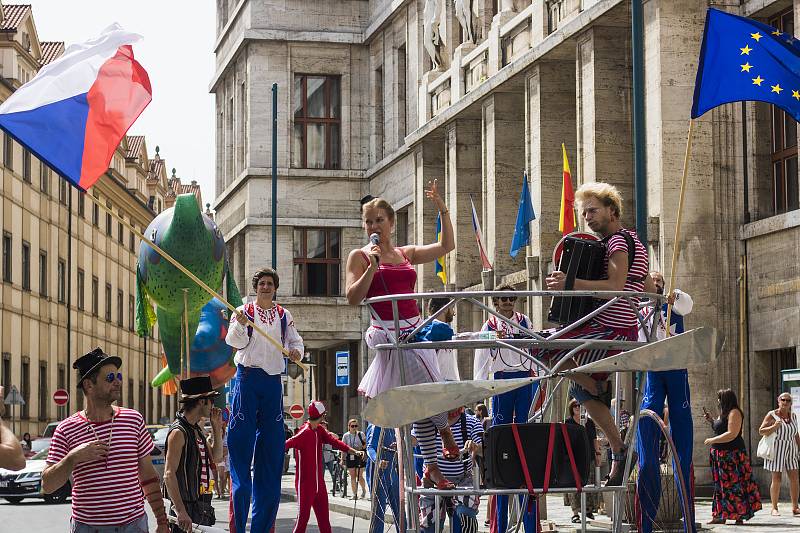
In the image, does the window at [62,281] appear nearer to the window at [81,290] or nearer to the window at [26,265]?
the window at [81,290]

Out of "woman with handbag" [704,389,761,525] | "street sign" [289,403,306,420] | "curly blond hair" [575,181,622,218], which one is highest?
"curly blond hair" [575,181,622,218]

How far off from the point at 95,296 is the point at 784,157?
63.1 meters

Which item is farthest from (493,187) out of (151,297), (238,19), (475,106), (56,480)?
(56,480)

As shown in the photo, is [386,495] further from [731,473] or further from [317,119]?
[317,119]

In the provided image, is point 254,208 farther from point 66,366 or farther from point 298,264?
point 66,366

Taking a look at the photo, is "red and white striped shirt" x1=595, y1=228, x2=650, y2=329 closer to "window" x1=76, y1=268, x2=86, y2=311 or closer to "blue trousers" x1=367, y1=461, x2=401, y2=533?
"blue trousers" x1=367, y1=461, x2=401, y2=533

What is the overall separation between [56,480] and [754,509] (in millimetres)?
11516

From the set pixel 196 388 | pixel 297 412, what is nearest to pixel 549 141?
pixel 297 412

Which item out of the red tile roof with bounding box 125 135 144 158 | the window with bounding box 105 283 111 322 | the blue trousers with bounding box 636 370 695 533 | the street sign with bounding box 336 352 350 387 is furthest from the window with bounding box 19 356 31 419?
the blue trousers with bounding box 636 370 695 533

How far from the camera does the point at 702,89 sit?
1041 centimetres

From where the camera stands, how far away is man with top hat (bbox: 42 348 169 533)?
26.8ft

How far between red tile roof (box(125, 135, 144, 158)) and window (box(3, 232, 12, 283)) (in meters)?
41.4

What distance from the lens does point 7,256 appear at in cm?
6266

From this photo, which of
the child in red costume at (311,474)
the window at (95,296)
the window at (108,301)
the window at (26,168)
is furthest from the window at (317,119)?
the child in red costume at (311,474)
